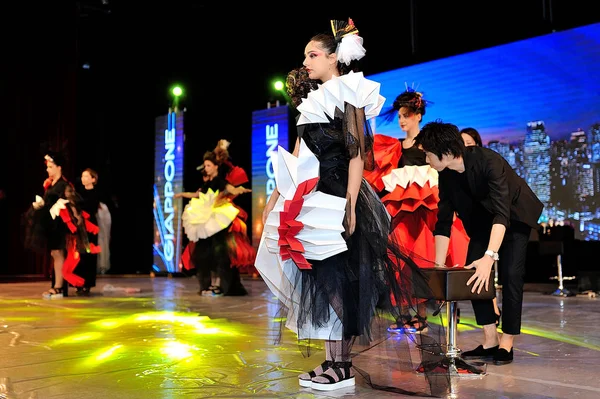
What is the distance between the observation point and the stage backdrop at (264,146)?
1009cm

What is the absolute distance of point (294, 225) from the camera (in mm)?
2252

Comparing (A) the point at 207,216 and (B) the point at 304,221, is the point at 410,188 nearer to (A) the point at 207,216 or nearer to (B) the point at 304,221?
(B) the point at 304,221

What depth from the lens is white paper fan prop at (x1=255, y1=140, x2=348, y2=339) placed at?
2262 millimetres

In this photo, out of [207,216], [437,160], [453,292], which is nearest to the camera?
[453,292]

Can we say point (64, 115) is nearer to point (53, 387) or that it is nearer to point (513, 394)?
point (53, 387)

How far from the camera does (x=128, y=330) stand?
3.92m

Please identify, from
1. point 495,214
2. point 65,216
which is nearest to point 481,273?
point 495,214

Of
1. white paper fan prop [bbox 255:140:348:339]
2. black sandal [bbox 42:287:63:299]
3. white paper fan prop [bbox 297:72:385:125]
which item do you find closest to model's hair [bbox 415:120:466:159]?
white paper fan prop [bbox 297:72:385:125]

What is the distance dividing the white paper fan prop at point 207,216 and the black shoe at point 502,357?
396cm

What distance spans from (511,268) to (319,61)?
4.10 feet

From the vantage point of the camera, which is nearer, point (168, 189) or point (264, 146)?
point (264, 146)

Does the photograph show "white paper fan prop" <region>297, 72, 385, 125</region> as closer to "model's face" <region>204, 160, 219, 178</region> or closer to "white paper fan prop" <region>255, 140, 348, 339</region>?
"white paper fan prop" <region>255, 140, 348, 339</region>

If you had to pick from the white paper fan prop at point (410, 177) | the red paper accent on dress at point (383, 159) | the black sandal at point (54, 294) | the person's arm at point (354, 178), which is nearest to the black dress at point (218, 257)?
the black sandal at point (54, 294)

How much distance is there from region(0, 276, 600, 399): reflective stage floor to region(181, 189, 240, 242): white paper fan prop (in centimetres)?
125
